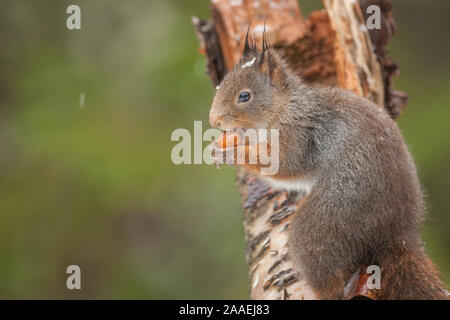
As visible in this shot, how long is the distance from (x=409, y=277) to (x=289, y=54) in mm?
1787

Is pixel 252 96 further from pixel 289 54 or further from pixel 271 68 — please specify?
pixel 289 54

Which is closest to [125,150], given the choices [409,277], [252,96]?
[252,96]

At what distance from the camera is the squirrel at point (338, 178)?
2230 millimetres

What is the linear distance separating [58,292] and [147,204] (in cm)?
103

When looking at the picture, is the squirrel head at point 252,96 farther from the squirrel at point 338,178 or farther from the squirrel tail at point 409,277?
the squirrel tail at point 409,277

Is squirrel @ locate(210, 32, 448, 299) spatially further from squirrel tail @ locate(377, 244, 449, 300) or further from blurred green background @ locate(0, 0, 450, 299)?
blurred green background @ locate(0, 0, 450, 299)

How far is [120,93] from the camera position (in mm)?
4852

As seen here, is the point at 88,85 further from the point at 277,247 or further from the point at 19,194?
the point at 277,247

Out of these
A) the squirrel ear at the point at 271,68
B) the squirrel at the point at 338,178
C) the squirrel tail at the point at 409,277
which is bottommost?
the squirrel tail at the point at 409,277

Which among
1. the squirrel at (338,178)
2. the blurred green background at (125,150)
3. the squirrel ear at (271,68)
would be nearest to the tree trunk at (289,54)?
the squirrel at (338,178)

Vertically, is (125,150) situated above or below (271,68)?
below

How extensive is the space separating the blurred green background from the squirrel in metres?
1.94

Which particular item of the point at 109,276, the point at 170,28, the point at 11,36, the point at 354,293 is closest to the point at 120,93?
the point at 170,28

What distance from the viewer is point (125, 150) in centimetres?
452
